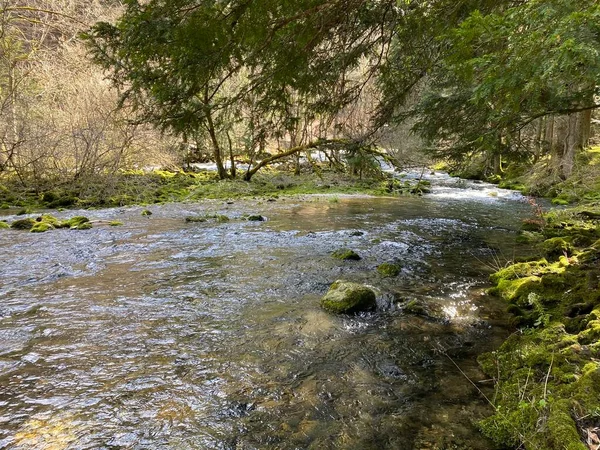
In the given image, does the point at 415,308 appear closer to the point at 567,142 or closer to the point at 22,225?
the point at 22,225

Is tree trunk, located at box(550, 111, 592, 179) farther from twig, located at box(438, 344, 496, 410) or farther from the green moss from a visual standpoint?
twig, located at box(438, 344, 496, 410)

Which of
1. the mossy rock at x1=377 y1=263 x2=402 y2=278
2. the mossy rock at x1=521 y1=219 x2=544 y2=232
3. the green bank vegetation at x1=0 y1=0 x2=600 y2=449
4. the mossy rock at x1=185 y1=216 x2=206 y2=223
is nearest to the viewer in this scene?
the green bank vegetation at x1=0 y1=0 x2=600 y2=449

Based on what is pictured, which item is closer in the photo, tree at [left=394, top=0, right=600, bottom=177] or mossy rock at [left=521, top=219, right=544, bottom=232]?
tree at [left=394, top=0, right=600, bottom=177]

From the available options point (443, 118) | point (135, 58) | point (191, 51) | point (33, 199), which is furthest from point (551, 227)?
point (33, 199)

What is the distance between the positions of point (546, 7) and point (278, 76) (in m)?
4.52

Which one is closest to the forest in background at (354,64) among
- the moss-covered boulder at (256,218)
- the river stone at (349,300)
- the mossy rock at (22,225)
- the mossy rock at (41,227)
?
the river stone at (349,300)

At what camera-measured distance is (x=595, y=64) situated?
122 inches

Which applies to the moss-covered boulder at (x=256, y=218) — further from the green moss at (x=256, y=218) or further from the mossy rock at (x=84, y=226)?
the mossy rock at (x=84, y=226)

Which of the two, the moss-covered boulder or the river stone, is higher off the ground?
the moss-covered boulder

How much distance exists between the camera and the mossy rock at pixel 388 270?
A: 618 cm

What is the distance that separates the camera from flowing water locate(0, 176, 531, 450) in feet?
9.33

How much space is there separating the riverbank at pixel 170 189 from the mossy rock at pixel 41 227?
335cm

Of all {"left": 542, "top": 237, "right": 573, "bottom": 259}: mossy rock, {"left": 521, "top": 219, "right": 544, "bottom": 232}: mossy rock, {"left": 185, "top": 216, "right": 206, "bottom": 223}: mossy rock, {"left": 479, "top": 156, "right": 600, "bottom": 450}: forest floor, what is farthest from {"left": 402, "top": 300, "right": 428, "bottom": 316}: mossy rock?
{"left": 185, "top": 216, "right": 206, "bottom": 223}: mossy rock

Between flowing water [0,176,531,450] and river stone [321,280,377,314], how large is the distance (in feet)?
0.46
